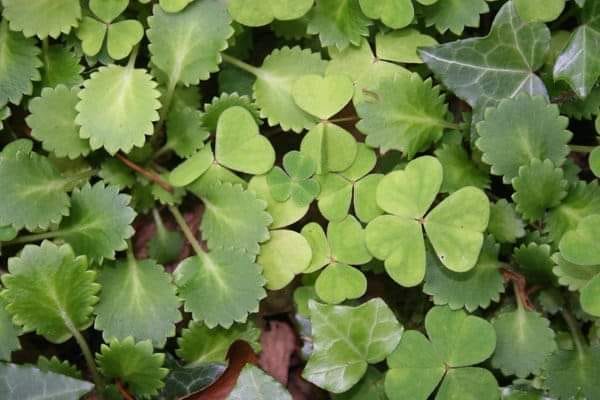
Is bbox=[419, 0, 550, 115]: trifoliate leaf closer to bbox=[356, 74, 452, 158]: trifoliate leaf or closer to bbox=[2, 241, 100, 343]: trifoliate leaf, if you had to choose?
bbox=[356, 74, 452, 158]: trifoliate leaf

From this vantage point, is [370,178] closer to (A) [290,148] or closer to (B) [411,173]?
(B) [411,173]

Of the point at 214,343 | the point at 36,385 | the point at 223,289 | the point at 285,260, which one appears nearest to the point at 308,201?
the point at 285,260

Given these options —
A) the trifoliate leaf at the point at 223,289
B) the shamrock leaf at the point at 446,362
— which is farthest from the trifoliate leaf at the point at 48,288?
the shamrock leaf at the point at 446,362

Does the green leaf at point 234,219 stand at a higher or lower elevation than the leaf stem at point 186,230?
higher

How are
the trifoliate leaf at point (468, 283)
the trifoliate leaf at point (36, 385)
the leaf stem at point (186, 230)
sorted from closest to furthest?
the trifoliate leaf at point (36, 385), the trifoliate leaf at point (468, 283), the leaf stem at point (186, 230)

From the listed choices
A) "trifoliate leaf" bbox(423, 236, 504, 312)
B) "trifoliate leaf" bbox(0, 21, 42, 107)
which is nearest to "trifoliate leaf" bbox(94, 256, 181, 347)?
"trifoliate leaf" bbox(0, 21, 42, 107)

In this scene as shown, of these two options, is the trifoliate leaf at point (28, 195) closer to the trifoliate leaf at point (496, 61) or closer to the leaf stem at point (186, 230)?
the leaf stem at point (186, 230)

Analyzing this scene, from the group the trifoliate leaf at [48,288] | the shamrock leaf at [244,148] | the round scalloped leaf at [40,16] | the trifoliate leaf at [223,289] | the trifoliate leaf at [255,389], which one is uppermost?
the round scalloped leaf at [40,16]

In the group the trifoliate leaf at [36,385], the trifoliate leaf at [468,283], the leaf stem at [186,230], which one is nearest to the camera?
the trifoliate leaf at [36,385]
